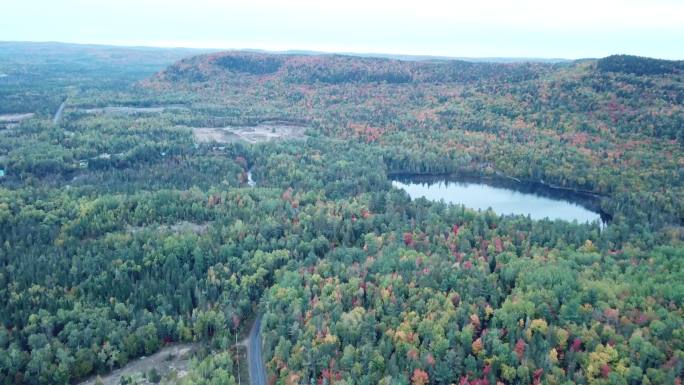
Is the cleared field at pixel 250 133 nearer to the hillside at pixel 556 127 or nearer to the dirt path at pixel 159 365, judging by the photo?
the hillside at pixel 556 127

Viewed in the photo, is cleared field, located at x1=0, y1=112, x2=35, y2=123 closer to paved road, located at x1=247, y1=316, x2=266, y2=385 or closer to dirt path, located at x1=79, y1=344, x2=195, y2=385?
dirt path, located at x1=79, y1=344, x2=195, y2=385

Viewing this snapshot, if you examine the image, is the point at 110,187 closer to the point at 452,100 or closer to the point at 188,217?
the point at 188,217

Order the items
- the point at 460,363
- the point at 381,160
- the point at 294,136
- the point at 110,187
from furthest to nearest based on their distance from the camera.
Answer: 1. the point at 294,136
2. the point at 381,160
3. the point at 110,187
4. the point at 460,363

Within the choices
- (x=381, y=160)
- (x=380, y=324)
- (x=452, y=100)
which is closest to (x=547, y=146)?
(x=381, y=160)

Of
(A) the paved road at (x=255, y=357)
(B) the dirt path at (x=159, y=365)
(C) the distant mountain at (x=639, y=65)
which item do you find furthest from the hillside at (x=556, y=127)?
(B) the dirt path at (x=159, y=365)

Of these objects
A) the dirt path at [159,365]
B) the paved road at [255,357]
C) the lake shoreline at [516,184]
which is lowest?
the dirt path at [159,365]

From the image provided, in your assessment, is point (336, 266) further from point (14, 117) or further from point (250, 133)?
point (14, 117)

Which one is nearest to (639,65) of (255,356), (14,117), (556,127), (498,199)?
(556,127)
